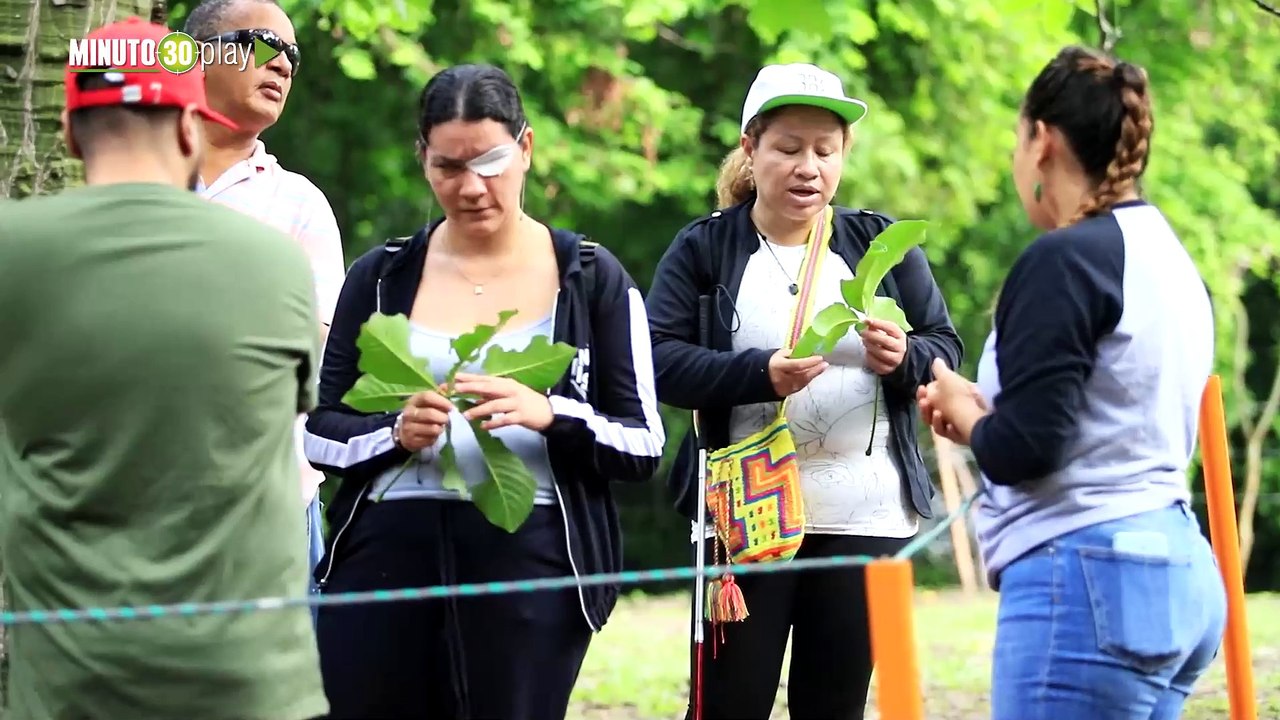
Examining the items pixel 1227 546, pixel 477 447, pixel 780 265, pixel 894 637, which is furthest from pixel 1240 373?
pixel 894 637

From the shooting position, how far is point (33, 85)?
428 centimetres

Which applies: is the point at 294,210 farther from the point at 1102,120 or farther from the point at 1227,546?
the point at 1227,546

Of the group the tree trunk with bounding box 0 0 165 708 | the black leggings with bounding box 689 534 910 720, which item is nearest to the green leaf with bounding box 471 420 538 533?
the black leggings with bounding box 689 534 910 720

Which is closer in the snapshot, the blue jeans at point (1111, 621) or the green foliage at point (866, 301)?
the blue jeans at point (1111, 621)

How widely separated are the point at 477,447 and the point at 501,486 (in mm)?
134

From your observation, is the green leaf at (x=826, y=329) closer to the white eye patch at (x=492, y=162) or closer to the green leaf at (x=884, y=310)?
the green leaf at (x=884, y=310)

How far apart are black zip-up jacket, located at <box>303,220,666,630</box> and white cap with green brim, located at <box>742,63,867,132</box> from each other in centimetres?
68

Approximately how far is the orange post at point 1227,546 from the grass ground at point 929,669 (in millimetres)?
1904

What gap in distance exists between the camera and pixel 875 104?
1283cm

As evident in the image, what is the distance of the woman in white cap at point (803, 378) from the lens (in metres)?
3.95

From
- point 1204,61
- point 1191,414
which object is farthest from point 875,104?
point 1191,414

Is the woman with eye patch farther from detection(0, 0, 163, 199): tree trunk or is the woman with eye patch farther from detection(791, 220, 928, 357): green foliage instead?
detection(0, 0, 163, 199): tree trunk

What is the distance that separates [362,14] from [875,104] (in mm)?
5274

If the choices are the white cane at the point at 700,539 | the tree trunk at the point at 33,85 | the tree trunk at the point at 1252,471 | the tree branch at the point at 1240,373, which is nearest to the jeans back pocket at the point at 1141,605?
the white cane at the point at 700,539
